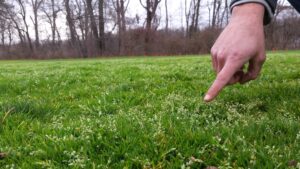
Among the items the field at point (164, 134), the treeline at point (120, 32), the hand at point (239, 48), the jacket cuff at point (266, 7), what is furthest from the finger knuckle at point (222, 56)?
the treeline at point (120, 32)

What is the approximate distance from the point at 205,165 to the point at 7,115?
2130 millimetres

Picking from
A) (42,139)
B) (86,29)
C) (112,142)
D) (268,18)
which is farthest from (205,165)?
(86,29)

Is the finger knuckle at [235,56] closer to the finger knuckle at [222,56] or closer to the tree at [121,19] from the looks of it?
the finger knuckle at [222,56]

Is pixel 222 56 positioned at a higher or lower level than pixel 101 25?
lower

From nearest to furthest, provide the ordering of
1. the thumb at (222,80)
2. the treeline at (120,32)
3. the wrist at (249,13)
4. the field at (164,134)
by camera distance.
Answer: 1. the thumb at (222,80)
2. the wrist at (249,13)
3. the field at (164,134)
4. the treeline at (120,32)

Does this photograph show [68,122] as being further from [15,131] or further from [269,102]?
[269,102]

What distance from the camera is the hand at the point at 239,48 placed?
1.57 meters

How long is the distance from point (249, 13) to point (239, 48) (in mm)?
268

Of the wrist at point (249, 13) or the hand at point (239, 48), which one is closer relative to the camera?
the hand at point (239, 48)

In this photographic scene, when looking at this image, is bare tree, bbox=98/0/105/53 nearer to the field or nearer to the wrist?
the field

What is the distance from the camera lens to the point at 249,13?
68.8 inches

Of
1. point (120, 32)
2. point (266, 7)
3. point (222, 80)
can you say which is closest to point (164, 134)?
point (222, 80)

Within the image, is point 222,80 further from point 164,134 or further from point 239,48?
point 164,134

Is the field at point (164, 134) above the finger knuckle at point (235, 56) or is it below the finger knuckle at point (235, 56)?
below
